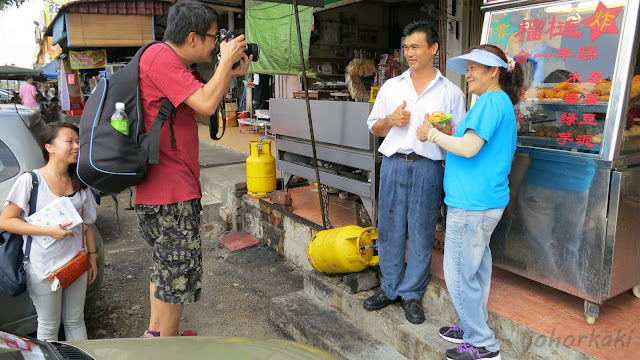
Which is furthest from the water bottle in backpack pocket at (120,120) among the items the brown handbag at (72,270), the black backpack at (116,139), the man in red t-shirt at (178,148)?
the brown handbag at (72,270)

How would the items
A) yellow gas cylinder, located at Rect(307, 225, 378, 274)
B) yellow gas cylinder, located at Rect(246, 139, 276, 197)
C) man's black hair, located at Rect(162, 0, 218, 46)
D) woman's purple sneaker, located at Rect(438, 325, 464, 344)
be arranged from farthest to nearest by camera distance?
yellow gas cylinder, located at Rect(246, 139, 276, 197) < yellow gas cylinder, located at Rect(307, 225, 378, 274) < woman's purple sneaker, located at Rect(438, 325, 464, 344) < man's black hair, located at Rect(162, 0, 218, 46)

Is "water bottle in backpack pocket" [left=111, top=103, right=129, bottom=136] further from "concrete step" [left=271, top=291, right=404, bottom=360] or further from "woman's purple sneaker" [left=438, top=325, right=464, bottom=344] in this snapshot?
"woman's purple sneaker" [left=438, top=325, right=464, bottom=344]

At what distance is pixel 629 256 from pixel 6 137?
13.5ft

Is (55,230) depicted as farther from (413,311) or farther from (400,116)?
(413,311)

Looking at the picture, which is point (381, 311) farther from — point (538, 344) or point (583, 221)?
point (583, 221)

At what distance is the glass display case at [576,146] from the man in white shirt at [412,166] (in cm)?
51

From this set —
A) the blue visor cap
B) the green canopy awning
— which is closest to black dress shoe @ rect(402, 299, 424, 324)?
the blue visor cap

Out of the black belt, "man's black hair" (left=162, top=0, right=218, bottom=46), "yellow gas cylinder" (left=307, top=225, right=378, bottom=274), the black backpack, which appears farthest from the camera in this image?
"yellow gas cylinder" (left=307, top=225, right=378, bottom=274)

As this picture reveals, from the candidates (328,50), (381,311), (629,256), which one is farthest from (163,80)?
(328,50)

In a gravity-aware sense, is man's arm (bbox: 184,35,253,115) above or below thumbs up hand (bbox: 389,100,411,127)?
above

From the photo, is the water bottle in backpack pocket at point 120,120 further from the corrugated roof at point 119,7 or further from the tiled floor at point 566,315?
the corrugated roof at point 119,7

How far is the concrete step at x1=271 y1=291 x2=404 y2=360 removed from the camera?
3.25 metres

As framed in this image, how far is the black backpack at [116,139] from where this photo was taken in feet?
7.46

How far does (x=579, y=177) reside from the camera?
2.71 meters
